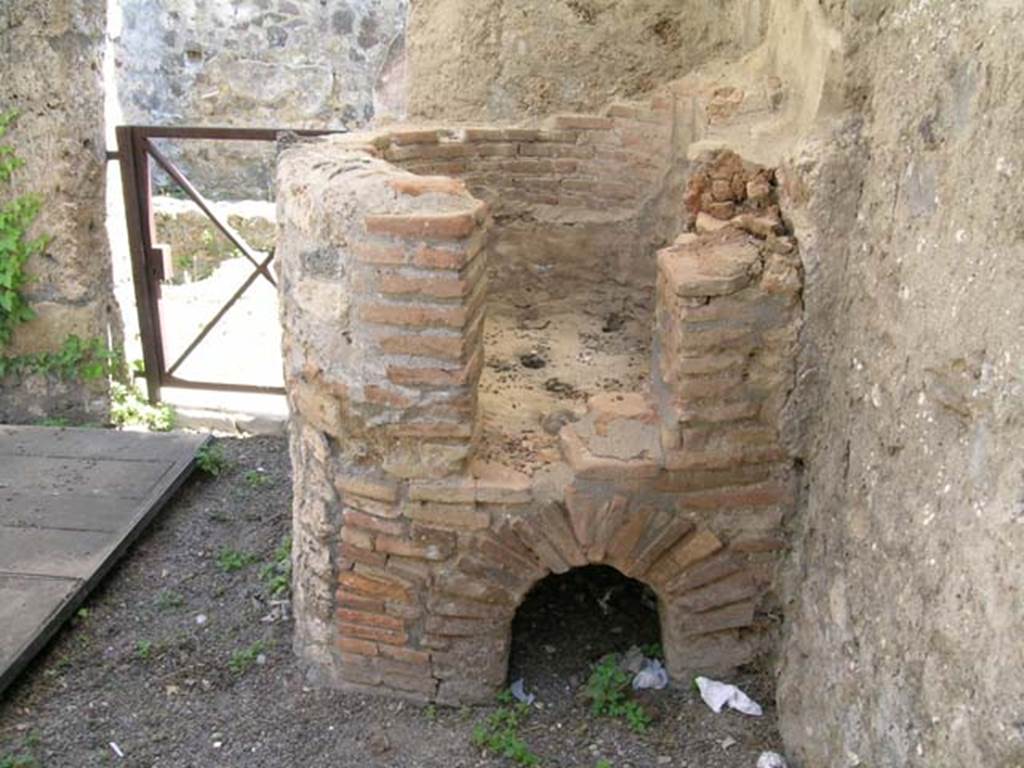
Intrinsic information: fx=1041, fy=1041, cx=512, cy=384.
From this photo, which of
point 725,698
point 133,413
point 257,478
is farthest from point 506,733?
point 133,413

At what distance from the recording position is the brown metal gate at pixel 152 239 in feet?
15.7

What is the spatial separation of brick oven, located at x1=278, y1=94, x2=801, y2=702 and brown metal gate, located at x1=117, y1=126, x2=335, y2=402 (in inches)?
76.9

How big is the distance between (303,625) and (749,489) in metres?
1.37

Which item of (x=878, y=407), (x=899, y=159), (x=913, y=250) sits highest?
(x=899, y=159)

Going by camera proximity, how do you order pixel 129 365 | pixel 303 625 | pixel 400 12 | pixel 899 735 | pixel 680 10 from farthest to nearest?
pixel 400 12 → pixel 129 365 → pixel 680 10 → pixel 303 625 → pixel 899 735

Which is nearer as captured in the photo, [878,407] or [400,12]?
[878,407]

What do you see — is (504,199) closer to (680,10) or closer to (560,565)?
(680,10)

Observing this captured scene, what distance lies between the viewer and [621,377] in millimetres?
3510

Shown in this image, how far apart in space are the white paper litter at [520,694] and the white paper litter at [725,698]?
0.47m

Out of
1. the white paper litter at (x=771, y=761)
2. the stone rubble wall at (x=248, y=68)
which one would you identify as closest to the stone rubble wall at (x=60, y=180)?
the white paper litter at (x=771, y=761)

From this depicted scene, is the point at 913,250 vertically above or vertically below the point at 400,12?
below

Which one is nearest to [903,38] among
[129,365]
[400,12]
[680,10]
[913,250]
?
[913,250]

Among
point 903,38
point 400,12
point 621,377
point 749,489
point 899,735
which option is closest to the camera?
point 899,735

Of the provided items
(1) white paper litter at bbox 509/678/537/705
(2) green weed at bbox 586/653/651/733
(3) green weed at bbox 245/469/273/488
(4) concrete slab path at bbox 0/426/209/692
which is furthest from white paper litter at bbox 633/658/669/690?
(3) green weed at bbox 245/469/273/488
